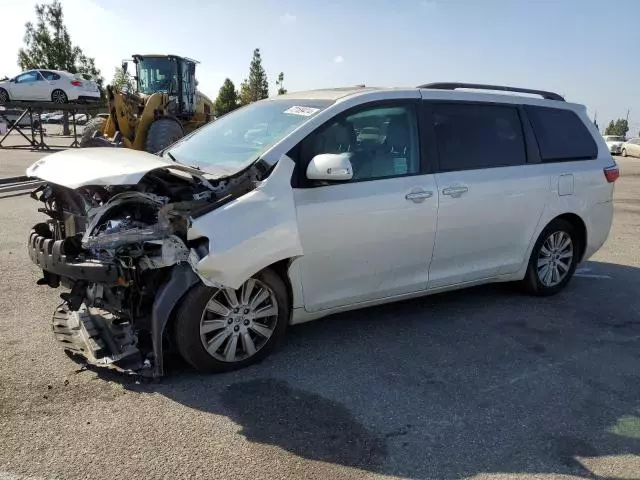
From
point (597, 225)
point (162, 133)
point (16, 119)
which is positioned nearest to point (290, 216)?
point (597, 225)

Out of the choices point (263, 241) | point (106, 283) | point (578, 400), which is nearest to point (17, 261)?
point (106, 283)

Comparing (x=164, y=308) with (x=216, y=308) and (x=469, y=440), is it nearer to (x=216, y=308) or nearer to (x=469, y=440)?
(x=216, y=308)

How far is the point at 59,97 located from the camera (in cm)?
2373

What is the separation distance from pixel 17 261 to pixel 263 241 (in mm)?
3894

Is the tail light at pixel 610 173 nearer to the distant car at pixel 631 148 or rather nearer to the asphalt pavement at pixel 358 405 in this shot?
the asphalt pavement at pixel 358 405

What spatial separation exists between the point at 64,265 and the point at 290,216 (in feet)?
4.70

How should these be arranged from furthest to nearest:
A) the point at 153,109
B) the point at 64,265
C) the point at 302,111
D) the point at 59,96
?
the point at 59,96
the point at 153,109
the point at 302,111
the point at 64,265

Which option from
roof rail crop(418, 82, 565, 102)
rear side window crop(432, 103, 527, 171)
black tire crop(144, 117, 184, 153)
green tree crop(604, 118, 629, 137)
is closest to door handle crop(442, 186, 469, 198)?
rear side window crop(432, 103, 527, 171)

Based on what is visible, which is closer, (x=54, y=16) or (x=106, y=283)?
(x=106, y=283)

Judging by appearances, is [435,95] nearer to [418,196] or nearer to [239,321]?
[418,196]

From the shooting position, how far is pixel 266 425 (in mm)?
3178

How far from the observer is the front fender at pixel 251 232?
335cm

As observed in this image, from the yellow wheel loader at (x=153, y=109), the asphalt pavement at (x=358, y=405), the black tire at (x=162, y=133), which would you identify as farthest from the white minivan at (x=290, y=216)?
the black tire at (x=162, y=133)

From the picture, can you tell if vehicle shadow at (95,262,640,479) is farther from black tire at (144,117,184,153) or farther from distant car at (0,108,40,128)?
distant car at (0,108,40,128)
